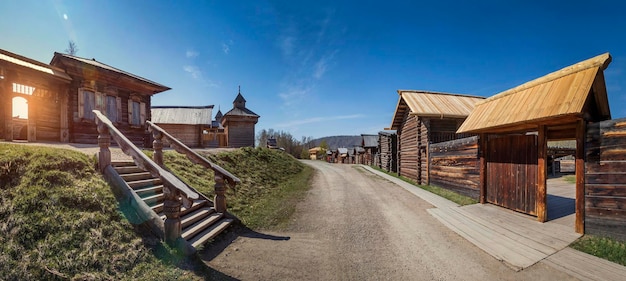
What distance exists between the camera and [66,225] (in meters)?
3.59

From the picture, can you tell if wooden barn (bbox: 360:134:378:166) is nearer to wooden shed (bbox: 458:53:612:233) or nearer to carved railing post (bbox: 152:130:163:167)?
wooden shed (bbox: 458:53:612:233)

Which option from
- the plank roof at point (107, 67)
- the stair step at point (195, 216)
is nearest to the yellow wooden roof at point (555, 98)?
the stair step at point (195, 216)

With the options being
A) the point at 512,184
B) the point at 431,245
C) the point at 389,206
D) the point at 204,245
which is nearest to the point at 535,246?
the point at 431,245

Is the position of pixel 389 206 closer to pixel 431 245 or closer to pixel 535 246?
pixel 431 245

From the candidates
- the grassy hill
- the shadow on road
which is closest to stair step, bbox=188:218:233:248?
the shadow on road

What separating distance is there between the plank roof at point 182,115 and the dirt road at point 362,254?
20.8 m

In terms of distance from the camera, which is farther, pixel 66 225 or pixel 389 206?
pixel 389 206

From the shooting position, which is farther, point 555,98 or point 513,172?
point 513,172

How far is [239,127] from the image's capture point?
26.2m

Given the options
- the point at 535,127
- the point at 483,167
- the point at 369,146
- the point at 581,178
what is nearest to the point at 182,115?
the point at 483,167

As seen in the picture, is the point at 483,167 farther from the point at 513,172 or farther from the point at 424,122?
the point at 424,122

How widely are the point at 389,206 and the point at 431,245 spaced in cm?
330

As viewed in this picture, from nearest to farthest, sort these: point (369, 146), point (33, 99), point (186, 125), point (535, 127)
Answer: point (535, 127), point (33, 99), point (186, 125), point (369, 146)

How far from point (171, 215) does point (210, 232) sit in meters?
1.19
